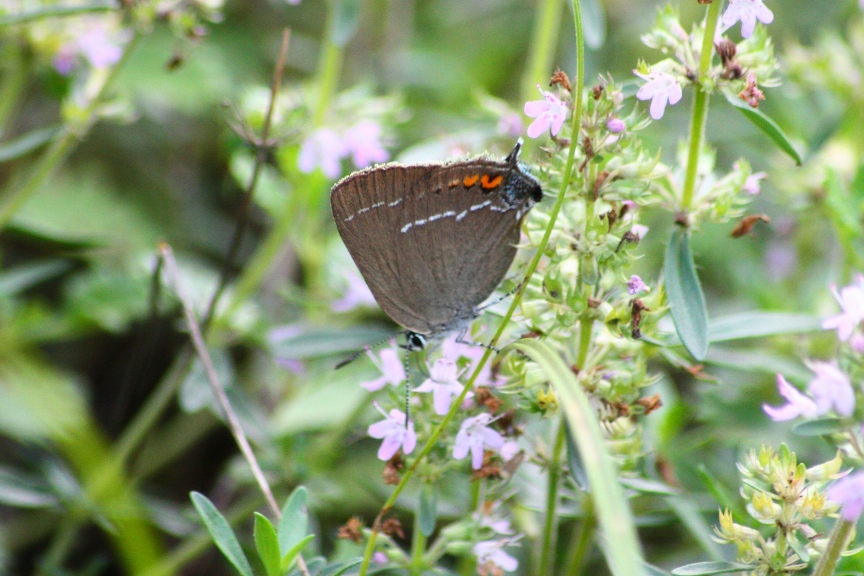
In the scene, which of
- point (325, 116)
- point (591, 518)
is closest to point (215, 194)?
point (325, 116)

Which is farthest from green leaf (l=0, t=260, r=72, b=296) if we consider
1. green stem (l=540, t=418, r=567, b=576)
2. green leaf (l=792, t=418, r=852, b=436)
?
green leaf (l=792, t=418, r=852, b=436)

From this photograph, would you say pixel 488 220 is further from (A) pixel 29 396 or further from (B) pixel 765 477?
(A) pixel 29 396

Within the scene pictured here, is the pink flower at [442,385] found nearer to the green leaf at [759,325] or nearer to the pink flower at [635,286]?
the pink flower at [635,286]

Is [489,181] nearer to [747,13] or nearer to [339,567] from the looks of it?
[747,13]

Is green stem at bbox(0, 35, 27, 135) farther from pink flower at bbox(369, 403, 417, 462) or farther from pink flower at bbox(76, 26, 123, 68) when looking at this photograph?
pink flower at bbox(369, 403, 417, 462)

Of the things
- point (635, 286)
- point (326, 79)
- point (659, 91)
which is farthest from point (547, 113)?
point (326, 79)

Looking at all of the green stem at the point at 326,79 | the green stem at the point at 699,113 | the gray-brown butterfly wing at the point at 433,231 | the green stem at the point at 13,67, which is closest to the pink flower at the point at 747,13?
the green stem at the point at 699,113

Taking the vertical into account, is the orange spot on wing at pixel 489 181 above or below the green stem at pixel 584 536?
above
